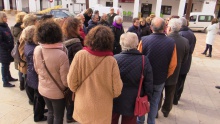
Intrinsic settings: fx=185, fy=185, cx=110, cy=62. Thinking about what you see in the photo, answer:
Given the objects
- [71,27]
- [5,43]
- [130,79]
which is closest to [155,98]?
[130,79]

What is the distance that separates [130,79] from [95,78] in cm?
49

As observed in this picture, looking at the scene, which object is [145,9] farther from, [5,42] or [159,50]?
[159,50]

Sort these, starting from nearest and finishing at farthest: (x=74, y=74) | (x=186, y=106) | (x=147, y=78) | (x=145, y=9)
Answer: (x=74, y=74) → (x=147, y=78) → (x=186, y=106) → (x=145, y=9)

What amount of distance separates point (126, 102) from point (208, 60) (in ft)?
24.3

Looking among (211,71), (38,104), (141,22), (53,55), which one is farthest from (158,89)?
(211,71)

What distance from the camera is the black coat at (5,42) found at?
383 cm

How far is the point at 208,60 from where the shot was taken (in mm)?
8352

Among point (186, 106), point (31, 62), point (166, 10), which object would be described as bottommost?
point (186, 106)

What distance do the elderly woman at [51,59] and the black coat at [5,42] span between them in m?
2.02

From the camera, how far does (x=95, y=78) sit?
6.39 ft

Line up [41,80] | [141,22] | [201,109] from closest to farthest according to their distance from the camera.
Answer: [41,80] → [201,109] → [141,22]

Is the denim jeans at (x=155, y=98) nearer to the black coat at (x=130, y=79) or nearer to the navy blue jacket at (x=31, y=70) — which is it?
the black coat at (x=130, y=79)

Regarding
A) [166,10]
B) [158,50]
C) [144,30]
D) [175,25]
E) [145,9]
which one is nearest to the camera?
[158,50]

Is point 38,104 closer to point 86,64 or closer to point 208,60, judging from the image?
point 86,64
